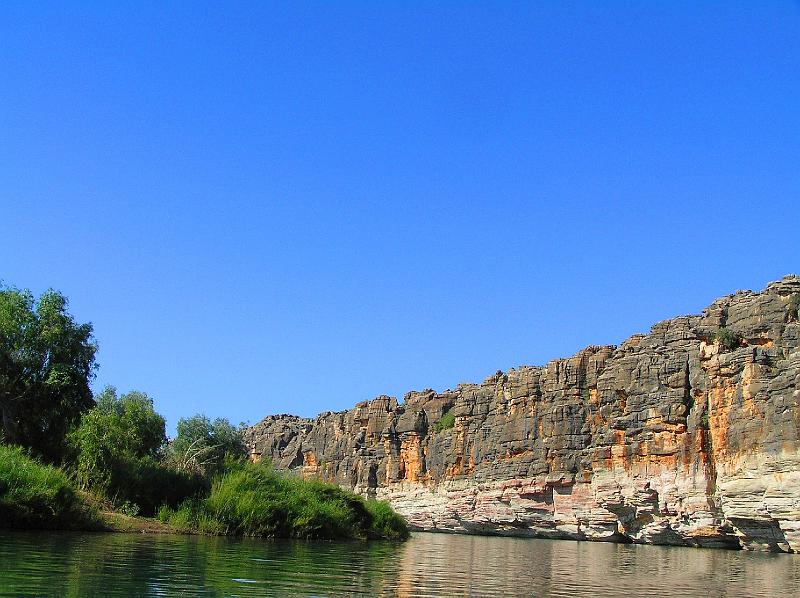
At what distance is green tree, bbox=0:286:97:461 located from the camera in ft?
99.9

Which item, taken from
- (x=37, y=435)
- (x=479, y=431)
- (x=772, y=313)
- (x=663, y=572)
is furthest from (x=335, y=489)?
(x=479, y=431)

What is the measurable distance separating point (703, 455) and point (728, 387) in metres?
4.96

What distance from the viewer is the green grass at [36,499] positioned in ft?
70.2

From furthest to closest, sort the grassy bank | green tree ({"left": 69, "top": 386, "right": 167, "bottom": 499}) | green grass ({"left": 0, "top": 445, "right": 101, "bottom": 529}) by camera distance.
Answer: green tree ({"left": 69, "top": 386, "right": 167, "bottom": 499}) < the grassy bank < green grass ({"left": 0, "top": 445, "right": 101, "bottom": 529})

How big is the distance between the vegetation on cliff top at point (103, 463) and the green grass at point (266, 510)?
0.04 m

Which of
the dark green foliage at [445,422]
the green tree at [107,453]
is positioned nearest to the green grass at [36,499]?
the green tree at [107,453]

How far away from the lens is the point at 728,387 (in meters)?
48.3

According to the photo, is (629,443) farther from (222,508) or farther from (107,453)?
(107,453)

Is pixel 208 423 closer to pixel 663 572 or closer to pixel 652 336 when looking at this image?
pixel 652 336

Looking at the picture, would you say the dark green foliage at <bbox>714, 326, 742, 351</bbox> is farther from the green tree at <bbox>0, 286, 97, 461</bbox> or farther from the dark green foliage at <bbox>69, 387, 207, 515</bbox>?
the green tree at <bbox>0, 286, 97, 461</bbox>

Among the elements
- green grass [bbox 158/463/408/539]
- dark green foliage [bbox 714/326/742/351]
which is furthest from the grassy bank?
dark green foliage [bbox 714/326/742/351]

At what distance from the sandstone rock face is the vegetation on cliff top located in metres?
21.6

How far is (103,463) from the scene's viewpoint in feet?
92.8

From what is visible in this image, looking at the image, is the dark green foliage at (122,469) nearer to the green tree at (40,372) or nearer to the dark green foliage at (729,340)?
the green tree at (40,372)
